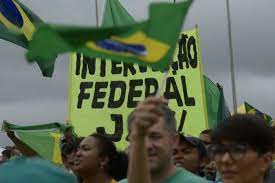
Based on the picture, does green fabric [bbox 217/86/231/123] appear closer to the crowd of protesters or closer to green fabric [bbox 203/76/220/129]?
green fabric [bbox 203/76/220/129]

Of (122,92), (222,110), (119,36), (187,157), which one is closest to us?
(119,36)

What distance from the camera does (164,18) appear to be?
9.24ft

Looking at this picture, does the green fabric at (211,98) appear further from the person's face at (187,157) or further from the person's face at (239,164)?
the person's face at (239,164)

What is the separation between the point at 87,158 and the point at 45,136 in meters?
3.23

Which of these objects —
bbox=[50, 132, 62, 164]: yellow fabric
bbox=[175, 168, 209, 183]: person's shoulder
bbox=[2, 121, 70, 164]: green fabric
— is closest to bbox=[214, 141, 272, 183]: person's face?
bbox=[175, 168, 209, 183]: person's shoulder

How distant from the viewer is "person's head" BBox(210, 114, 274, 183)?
3.23 meters

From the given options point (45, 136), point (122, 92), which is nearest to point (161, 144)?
point (45, 136)

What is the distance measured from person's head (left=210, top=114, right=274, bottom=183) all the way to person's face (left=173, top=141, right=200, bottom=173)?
2379 mm

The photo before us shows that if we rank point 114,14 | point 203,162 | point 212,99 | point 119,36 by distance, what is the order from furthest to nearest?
point 212,99, point 114,14, point 203,162, point 119,36

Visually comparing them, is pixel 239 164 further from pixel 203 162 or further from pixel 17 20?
pixel 17 20

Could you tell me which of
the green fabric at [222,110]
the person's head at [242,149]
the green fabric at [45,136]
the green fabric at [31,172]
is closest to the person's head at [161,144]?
the person's head at [242,149]

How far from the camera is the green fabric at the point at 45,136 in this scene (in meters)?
7.97

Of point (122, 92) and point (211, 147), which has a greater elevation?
point (122, 92)

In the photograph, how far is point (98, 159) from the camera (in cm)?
514
